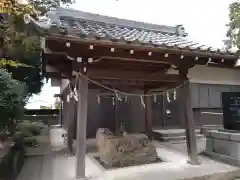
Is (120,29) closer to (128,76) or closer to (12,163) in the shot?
(128,76)

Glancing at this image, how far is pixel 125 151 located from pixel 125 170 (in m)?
0.54

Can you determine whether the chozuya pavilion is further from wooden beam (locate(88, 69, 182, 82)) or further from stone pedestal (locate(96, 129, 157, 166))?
stone pedestal (locate(96, 129, 157, 166))

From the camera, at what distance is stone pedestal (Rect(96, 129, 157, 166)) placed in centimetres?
553

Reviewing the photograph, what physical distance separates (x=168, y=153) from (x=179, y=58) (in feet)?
10.1

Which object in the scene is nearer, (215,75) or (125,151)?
(125,151)

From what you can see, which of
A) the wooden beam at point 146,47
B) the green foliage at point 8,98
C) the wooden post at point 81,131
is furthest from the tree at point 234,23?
the green foliage at point 8,98

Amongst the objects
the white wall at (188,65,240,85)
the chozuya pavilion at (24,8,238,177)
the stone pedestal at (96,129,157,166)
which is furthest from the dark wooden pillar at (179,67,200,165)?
the white wall at (188,65,240,85)

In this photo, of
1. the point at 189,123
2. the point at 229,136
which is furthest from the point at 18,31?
the point at 229,136

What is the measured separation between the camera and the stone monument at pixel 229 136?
5.68 meters

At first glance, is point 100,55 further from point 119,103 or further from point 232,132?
point 119,103

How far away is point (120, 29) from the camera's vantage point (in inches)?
277

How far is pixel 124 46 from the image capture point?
4.34 meters

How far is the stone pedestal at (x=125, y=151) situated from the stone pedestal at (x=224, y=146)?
1.81 meters

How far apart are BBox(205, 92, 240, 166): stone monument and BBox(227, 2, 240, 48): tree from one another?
936cm
